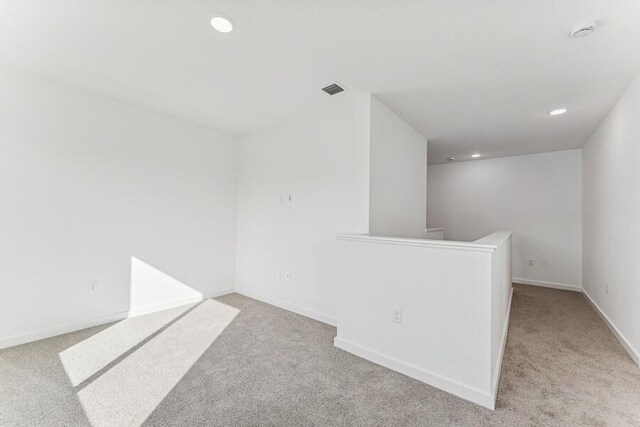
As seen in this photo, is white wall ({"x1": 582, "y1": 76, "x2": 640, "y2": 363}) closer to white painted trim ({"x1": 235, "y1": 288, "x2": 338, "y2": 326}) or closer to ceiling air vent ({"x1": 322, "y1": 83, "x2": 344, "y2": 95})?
ceiling air vent ({"x1": 322, "y1": 83, "x2": 344, "y2": 95})

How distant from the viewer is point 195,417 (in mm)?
1653

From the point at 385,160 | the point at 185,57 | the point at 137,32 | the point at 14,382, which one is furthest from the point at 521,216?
the point at 14,382

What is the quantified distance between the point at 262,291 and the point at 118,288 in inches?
68.0

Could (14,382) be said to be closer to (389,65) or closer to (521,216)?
(389,65)

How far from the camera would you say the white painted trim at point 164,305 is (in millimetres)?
3281

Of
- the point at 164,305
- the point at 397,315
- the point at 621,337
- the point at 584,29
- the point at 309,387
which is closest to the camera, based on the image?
the point at 584,29

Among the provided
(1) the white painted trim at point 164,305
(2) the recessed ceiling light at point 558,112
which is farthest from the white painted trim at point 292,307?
(2) the recessed ceiling light at point 558,112

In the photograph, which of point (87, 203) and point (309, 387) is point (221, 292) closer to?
point (87, 203)

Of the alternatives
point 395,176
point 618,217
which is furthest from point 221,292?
point 618,217

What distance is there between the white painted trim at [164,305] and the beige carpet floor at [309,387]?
0.43 m

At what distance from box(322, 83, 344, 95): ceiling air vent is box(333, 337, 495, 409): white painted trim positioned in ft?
8.06

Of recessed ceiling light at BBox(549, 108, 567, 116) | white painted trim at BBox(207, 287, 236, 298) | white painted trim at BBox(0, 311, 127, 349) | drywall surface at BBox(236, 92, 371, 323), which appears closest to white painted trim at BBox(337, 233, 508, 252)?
drywall surface at BBox(236, 92, 371, 323)

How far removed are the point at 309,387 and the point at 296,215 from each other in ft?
6.66

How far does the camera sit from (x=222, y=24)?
183 cm
